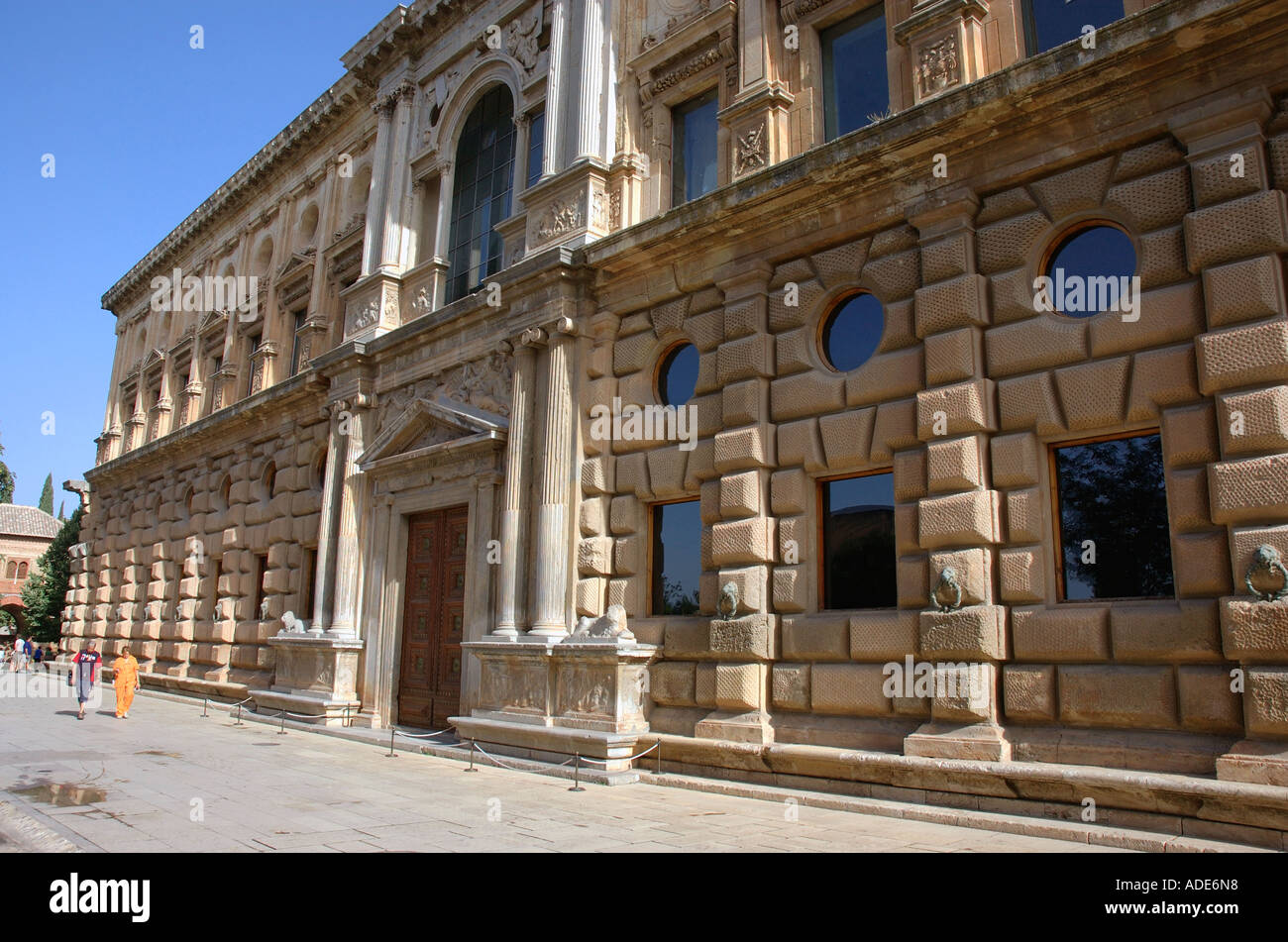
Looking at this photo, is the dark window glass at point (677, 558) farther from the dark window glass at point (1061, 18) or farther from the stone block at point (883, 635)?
the dark window glass at point (1061, 18)

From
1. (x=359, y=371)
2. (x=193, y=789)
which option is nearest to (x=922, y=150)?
(x=193, y=789)

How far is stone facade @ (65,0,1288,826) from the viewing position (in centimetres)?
783

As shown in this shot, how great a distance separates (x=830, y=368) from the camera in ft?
35.7

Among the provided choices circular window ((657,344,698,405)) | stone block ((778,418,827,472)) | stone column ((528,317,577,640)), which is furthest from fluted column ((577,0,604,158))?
stone block ((778,418,827,472))

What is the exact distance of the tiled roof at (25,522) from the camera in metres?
66.6

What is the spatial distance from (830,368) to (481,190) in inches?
371

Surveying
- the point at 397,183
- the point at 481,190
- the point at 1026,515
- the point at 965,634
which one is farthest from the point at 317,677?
the point at 1026,515

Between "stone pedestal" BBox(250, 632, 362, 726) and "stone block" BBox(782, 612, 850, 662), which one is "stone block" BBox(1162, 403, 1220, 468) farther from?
"stone pedestal" BBox(250, 632, 362, 726)

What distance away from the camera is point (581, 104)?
1456 cm

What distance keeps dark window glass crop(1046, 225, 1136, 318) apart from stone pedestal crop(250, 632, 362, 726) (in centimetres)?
1319

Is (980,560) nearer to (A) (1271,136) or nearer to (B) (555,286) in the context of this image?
(A) (1271,136)

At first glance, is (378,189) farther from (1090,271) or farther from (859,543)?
(1090,271)

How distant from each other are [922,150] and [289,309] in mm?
18091

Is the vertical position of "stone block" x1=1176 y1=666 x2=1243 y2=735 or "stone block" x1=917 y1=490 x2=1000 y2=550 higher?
"stone block" x1=917 y1=490 x2=1000 y2=550
